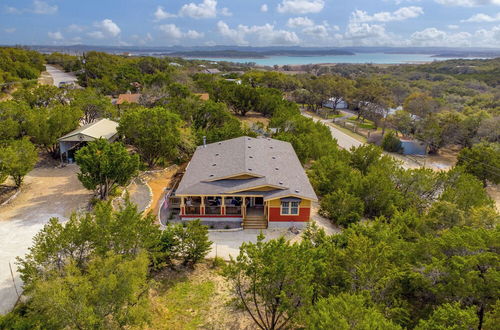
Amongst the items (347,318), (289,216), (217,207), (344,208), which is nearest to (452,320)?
(347,318)

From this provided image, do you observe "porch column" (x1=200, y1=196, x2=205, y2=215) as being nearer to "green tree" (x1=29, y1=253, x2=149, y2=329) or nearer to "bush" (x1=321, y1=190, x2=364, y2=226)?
"bush" (x1=321, y1=190, x2=364, y2=226)

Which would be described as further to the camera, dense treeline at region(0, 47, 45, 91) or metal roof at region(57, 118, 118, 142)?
dense treeline at region(0, 47, 45, 91)

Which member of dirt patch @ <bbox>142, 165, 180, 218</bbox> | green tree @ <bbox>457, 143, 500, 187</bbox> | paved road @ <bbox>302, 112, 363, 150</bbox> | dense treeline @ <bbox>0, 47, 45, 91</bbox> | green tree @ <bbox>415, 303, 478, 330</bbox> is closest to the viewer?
green tree @ <bbox>415, 303, 478, 330</bbox>

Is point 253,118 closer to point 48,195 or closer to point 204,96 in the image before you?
point 204,96

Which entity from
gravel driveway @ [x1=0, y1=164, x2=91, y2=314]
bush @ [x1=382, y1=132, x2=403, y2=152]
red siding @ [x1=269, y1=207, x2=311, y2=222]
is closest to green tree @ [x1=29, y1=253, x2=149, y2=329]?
gravel driveway @ [x1=0, y1=164, x2=91, y2=314]

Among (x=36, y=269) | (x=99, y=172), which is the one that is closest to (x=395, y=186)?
(x=99, y=172)

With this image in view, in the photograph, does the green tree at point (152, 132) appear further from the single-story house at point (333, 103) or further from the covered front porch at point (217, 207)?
the single-story house at point (333, 103)

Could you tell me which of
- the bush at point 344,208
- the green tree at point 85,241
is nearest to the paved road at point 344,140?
the bush at point 344,208
